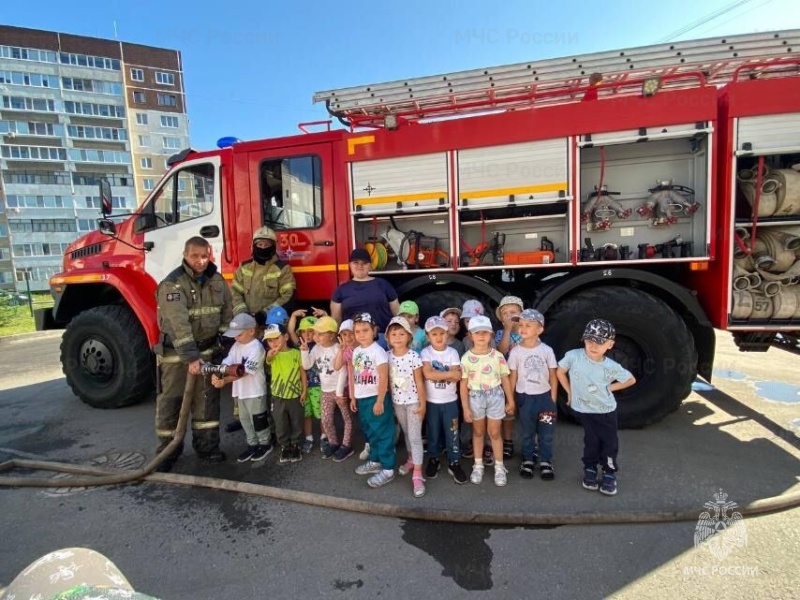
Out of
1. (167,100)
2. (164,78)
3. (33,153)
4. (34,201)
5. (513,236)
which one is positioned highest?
(164,78)

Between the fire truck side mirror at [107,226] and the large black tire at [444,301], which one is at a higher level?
the fire truck side mirror at [107,226]

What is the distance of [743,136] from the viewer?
3.41 meters

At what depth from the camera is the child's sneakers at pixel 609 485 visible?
2.87m

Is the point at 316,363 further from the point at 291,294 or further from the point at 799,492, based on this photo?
the point at 799,492

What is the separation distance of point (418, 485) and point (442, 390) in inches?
26.4

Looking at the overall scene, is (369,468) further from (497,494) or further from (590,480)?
(590,480)

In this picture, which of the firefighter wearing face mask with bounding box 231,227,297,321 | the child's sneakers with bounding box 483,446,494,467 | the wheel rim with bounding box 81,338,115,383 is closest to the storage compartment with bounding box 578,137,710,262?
the child's sneakers with bounding box 483,446,494,467

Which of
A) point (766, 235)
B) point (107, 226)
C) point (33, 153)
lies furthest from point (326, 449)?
point (33, 153)

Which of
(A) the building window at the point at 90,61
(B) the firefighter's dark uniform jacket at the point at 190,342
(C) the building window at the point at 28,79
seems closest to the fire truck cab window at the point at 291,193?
(B) the firefighter's dark uniform jacket at the point at 190,342

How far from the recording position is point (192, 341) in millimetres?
3320

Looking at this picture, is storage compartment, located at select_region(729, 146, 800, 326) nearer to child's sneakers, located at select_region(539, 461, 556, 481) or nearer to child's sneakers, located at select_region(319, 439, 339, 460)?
child's sneakers, located at select_region(539, 461, 556, 481)

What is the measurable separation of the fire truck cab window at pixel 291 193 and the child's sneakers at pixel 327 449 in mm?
2136

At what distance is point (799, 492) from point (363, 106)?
14.4ft

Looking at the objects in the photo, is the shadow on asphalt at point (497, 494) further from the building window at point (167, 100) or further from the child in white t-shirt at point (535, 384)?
the building window at point (167, 100)
